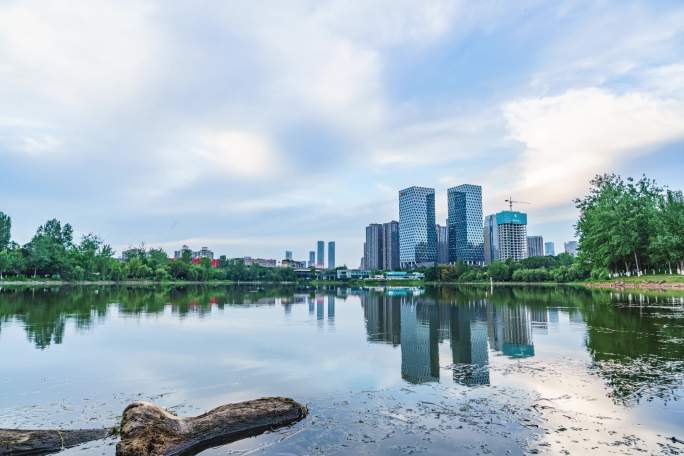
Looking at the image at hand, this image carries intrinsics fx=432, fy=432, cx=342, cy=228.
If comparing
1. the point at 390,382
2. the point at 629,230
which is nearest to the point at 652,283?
the point at 629,230

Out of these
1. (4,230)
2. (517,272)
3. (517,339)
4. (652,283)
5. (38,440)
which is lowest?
(517,339)

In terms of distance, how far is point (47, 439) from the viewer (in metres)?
8.62

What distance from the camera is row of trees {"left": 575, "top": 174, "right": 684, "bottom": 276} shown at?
71.3 metres

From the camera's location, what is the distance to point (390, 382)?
13.6 m

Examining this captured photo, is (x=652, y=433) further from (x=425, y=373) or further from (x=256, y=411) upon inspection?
(x=256, y=411)

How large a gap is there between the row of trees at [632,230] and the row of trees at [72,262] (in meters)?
137

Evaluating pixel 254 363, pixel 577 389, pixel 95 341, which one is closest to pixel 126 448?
pixel 254 363

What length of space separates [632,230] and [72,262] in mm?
147805

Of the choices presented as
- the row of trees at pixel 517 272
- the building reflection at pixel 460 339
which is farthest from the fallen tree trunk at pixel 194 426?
the row of trees at pixel 517 272

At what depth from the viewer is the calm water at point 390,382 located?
899 cm

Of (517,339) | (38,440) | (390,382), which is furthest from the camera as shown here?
(517,339)

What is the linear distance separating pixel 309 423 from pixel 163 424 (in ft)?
10.4

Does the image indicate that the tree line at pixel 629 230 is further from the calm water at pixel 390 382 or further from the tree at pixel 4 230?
the tree at pixel 4 230

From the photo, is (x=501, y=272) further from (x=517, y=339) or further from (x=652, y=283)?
(x=517, y=339)
